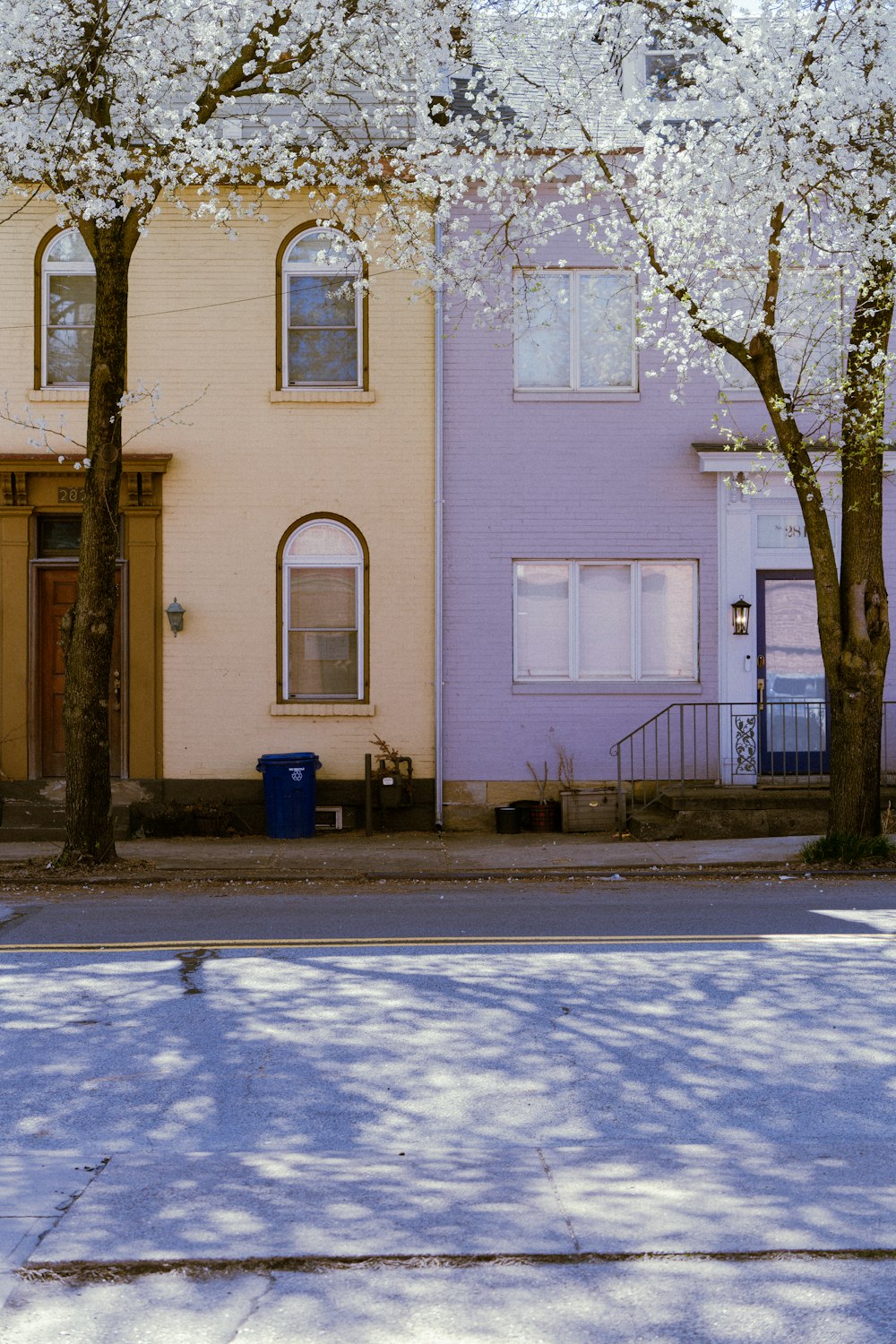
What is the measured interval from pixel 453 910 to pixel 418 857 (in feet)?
12.9

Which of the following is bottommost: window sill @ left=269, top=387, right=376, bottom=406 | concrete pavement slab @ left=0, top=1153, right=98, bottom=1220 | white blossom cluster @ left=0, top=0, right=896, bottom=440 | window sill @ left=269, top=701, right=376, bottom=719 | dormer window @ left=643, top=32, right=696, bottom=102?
concrete pavement slab @ left=0, top=1153, right=98, bottom=1220

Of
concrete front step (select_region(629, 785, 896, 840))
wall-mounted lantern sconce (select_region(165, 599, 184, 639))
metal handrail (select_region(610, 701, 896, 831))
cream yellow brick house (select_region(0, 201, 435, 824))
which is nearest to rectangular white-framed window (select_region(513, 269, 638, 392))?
cream yellow brick house (select_region(0, 201, 435, 824))

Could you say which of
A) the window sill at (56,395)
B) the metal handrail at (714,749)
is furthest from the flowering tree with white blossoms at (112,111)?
the metal handrail at (714,749)

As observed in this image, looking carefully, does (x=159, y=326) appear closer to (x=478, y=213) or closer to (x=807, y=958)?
(x=478, y=213)

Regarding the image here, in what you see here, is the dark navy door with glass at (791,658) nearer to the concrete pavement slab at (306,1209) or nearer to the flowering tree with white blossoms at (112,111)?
the flowering tree with white blossoms at (112,111)

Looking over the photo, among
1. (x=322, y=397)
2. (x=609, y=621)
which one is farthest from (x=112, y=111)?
(x=609, y=621)

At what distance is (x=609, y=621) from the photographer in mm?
17812

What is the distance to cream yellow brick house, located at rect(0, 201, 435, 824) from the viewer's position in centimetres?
1739

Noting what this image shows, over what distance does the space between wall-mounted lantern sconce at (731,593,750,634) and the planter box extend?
2.55 meters

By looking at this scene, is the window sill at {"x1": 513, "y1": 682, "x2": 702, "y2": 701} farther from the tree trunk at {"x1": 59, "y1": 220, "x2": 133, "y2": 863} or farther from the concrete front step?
the tree trunk at {"x1": 59, "y1": 220, "x2": 133, "y2": 863}

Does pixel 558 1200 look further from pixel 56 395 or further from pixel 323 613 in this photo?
pixel 56 395

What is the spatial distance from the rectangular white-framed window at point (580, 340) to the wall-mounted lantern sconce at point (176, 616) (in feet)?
15.3

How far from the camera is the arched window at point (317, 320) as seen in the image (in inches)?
691

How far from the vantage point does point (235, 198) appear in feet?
47.1
